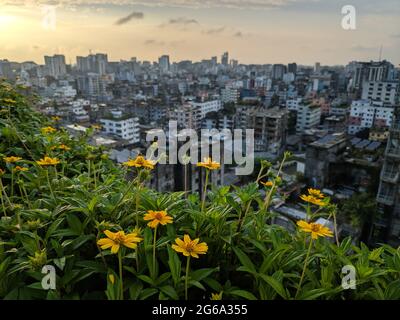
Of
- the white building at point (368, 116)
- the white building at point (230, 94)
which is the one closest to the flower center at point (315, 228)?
the white building at point (368, 116)

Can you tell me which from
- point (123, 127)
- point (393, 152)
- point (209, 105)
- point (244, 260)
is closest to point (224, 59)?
point (209, 105)

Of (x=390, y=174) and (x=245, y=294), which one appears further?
(x=390, y=174)

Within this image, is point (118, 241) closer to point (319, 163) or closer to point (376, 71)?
point (319, 163)

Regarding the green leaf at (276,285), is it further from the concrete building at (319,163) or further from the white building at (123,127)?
the white building at (123,127)

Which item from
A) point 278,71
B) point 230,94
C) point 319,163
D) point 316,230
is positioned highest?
point 278,71

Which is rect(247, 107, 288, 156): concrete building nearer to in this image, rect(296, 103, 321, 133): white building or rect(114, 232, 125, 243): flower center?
rect(296, 103, 321, 133): white building

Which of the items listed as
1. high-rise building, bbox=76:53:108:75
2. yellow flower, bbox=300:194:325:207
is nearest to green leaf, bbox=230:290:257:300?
yellow flower, bbox=300:194:325:207

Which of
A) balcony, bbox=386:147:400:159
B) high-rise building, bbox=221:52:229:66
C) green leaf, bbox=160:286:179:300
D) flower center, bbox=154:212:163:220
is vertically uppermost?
high-rise building, bbox=221:52:229:66
